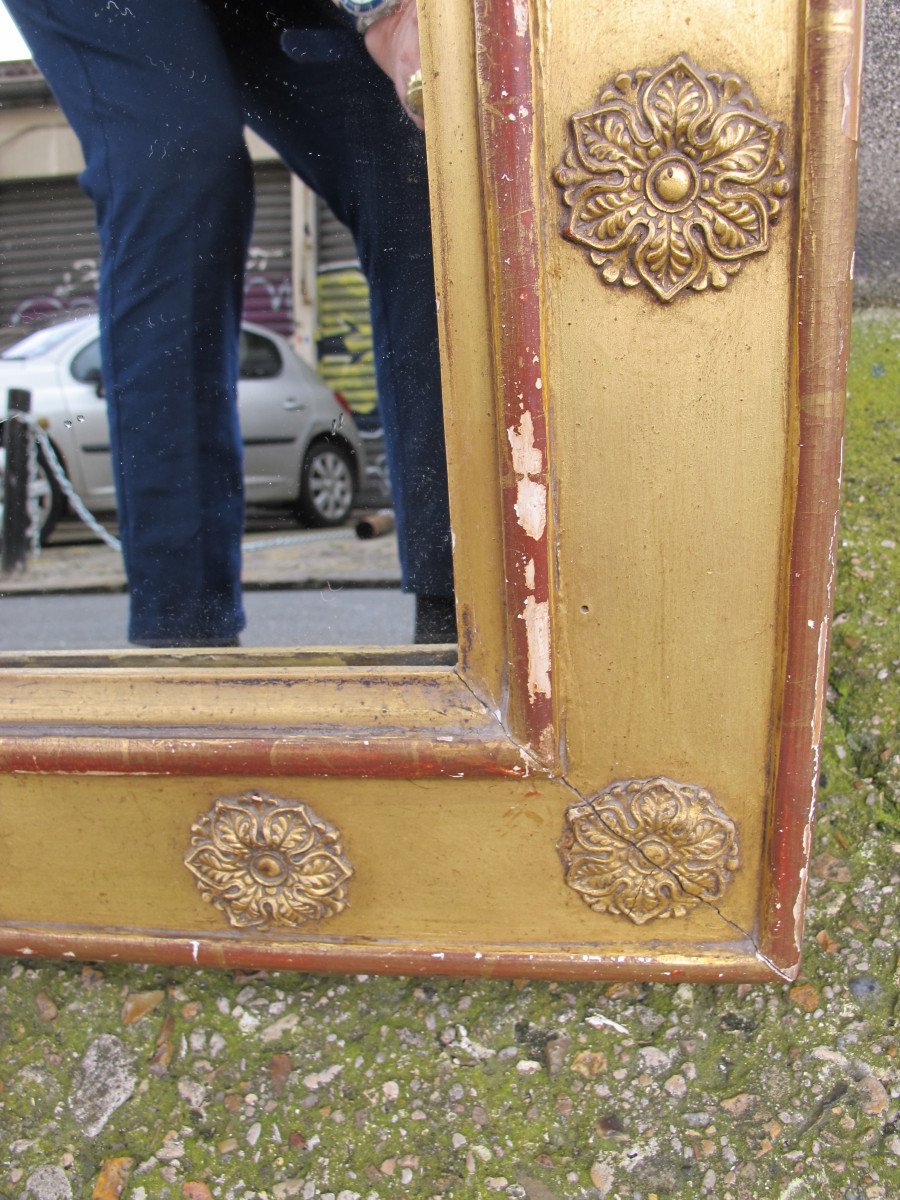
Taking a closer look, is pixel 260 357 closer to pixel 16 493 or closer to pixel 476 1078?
pixel 16 493

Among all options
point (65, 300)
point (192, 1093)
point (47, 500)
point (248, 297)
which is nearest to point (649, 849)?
point (192, 1093)

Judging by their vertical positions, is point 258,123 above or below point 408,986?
above

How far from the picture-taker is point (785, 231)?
554mm

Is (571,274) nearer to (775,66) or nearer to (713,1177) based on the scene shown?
(775,66)

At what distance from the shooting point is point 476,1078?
0.70 meters

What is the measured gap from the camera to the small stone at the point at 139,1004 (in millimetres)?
748

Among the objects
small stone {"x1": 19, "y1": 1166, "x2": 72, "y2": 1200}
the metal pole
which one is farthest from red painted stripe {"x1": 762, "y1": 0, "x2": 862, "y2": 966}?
the metal pole

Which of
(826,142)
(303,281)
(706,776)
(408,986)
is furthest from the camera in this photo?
(303,281)

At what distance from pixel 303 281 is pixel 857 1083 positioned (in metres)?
1.61

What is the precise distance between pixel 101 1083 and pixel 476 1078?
11.7 inches

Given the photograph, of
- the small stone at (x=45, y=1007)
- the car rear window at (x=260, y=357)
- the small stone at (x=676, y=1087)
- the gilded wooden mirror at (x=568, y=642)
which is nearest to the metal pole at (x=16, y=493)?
the car rear window at (x=260, y=357)

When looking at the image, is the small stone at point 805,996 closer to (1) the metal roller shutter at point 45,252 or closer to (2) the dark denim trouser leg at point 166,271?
(2) the dark denim trouser leg at point 166,271

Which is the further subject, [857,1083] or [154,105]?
[154,105]

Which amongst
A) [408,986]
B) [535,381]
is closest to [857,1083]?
[408,986]
